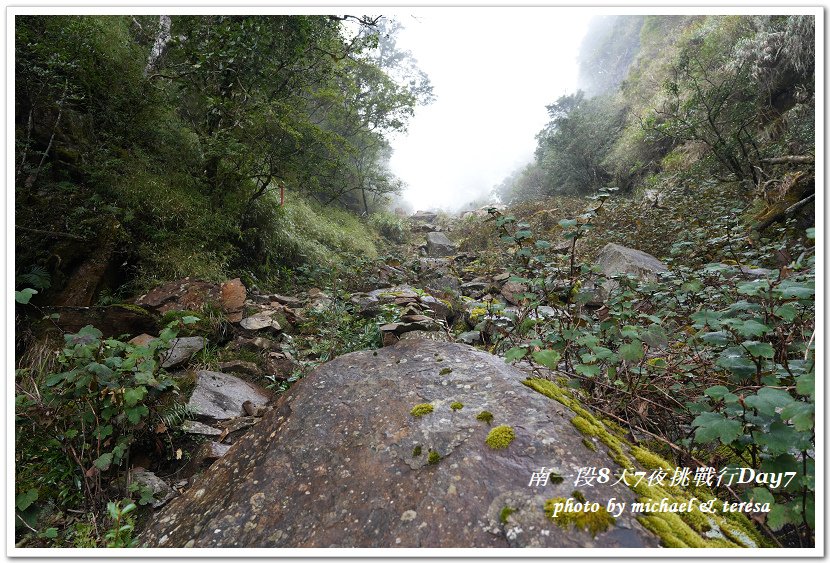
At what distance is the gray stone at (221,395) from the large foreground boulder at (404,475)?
828 mm

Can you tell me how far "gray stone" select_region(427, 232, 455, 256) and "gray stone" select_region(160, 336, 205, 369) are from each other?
9.31 metres

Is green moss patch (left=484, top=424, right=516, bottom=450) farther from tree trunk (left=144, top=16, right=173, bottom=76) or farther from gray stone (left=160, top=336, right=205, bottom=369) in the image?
tree trunk (left=144, top=16, right=173, bottom=76)

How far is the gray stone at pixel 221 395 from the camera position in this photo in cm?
294

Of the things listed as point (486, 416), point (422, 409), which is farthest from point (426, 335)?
point (486, 416)

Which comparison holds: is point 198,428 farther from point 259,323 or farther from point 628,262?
point 628,262

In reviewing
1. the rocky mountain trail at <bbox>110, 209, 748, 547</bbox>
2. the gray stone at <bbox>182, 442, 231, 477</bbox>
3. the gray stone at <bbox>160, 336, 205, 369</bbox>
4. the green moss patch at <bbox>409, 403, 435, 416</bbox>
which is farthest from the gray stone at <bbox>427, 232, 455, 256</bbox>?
the green moss patch at <bbox>409, 403, 435, 416</bbox>

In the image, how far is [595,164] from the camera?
47.2 feet

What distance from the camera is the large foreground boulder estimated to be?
1.39 meters

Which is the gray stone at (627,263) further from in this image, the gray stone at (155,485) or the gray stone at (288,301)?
the gray stone at (155,485)

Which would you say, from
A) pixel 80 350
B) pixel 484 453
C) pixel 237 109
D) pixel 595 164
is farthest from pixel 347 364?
pixel 595 164

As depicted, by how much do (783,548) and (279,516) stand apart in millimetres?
1959

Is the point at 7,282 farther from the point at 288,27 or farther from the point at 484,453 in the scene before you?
the point at 288,27

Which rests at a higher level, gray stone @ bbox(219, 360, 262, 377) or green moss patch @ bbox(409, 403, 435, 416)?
green moss patch @ bbox(409, 403, 435, 416)

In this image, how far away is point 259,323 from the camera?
14.4 ft
